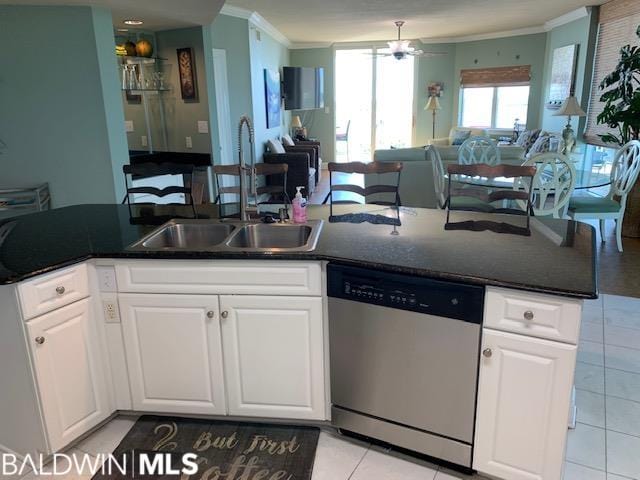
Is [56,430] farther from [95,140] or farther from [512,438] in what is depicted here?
[95,140]

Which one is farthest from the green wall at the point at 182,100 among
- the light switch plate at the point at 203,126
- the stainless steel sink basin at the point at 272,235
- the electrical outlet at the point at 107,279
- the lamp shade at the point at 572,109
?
the lamp shade at the point at 572,109

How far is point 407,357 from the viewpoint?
181 cm

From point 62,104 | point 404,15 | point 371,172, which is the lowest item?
point 371,172

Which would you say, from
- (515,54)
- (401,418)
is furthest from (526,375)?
(515,54)

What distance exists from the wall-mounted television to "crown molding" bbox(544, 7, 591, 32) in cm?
434

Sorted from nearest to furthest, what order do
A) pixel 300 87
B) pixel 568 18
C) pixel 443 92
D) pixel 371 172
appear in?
pixel 371 172 < pixel 568 18 < pixel 300 87 < pixel 443 92

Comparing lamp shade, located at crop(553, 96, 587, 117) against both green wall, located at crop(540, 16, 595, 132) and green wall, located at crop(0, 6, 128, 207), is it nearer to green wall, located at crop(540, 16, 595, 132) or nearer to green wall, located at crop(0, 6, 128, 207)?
green wall, located at crop(540, 16, 595, 132)

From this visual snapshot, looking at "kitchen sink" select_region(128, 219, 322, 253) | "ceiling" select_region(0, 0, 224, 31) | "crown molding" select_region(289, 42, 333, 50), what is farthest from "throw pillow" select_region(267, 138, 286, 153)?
"kitchen sink" select_region(128, 219, 322, 253)

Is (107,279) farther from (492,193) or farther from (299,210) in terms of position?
(492,193)

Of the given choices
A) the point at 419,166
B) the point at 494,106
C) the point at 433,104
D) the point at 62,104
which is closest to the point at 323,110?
the point at 433,104

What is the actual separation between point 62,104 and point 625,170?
502 centimetres

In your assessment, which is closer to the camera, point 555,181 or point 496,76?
point 555,181

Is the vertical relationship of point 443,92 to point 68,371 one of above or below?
above

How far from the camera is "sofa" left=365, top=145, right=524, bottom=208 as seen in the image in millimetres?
5398
